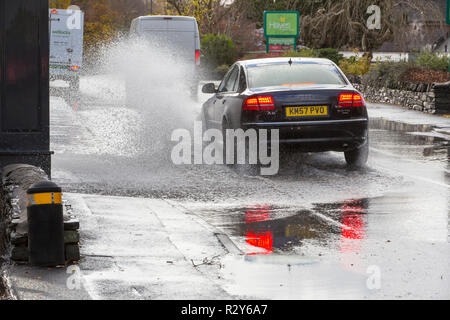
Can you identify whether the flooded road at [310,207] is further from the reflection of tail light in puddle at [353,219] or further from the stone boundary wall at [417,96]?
the stone boundary wall at [417,96]

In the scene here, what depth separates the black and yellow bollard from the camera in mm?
6414

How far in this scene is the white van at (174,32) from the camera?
27.4 metres

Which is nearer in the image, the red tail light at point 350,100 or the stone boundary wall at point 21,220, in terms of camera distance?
the stone boundary wall at point 21,220

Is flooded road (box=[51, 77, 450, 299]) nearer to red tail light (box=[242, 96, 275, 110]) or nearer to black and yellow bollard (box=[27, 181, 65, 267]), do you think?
red tail light (box=[242, 96, 275, 110])

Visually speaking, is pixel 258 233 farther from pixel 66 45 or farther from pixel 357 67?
pixel 66 45

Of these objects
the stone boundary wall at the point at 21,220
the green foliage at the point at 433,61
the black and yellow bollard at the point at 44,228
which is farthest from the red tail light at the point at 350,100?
the green foliage at the point at 433,61

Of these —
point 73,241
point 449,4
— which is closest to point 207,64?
point 449,4

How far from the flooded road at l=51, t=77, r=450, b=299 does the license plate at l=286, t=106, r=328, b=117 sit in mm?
833

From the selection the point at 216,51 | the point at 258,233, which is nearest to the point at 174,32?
the point at 258,233

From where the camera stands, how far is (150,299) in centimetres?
565

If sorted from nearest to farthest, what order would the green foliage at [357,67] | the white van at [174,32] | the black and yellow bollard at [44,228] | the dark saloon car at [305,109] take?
the black and yellow bollard at [44,228] → the dark saloon car at [305,109] → the white van at [174,32] → the green foliage at [357,67]

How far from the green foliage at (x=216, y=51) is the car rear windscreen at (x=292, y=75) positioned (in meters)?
43.8

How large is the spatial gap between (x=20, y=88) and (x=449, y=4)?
1460 centimetres

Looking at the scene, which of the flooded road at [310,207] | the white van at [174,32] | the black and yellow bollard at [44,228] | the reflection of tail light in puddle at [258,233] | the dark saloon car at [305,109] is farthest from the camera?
the white van at [174,32]
